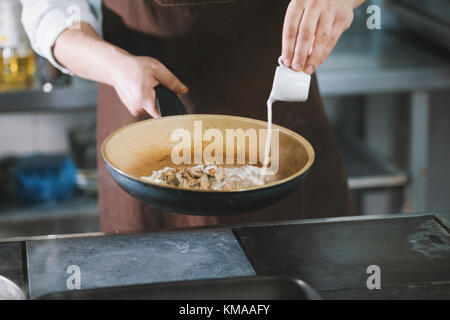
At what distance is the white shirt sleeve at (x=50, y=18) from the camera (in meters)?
1.08

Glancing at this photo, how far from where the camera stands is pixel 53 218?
1846 mm

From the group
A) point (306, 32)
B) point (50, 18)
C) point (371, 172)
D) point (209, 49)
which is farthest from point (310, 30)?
point (371, 172)

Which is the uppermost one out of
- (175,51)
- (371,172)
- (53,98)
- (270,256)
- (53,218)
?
(175,51)

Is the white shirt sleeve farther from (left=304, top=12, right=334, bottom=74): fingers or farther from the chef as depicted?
(left=304, top=12, right=334, bottom=74): fingers

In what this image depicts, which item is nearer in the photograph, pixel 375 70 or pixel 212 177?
pixel 212 177

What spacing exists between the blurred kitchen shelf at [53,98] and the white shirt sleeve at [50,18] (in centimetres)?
56

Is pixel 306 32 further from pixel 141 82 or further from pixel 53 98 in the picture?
pixel 53 98

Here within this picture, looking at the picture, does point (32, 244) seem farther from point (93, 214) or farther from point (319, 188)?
point (93, 214)

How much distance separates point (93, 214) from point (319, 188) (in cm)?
84

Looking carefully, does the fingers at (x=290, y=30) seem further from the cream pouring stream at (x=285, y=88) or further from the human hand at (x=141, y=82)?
the human hand at (x=141, y=82)

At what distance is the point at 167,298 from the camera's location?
2.53ft

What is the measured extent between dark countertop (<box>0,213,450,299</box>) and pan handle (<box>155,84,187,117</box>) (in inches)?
8.3

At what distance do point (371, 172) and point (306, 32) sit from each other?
2.96 feet

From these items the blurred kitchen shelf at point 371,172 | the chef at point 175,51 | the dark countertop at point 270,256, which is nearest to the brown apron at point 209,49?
the chef at point 175,51
